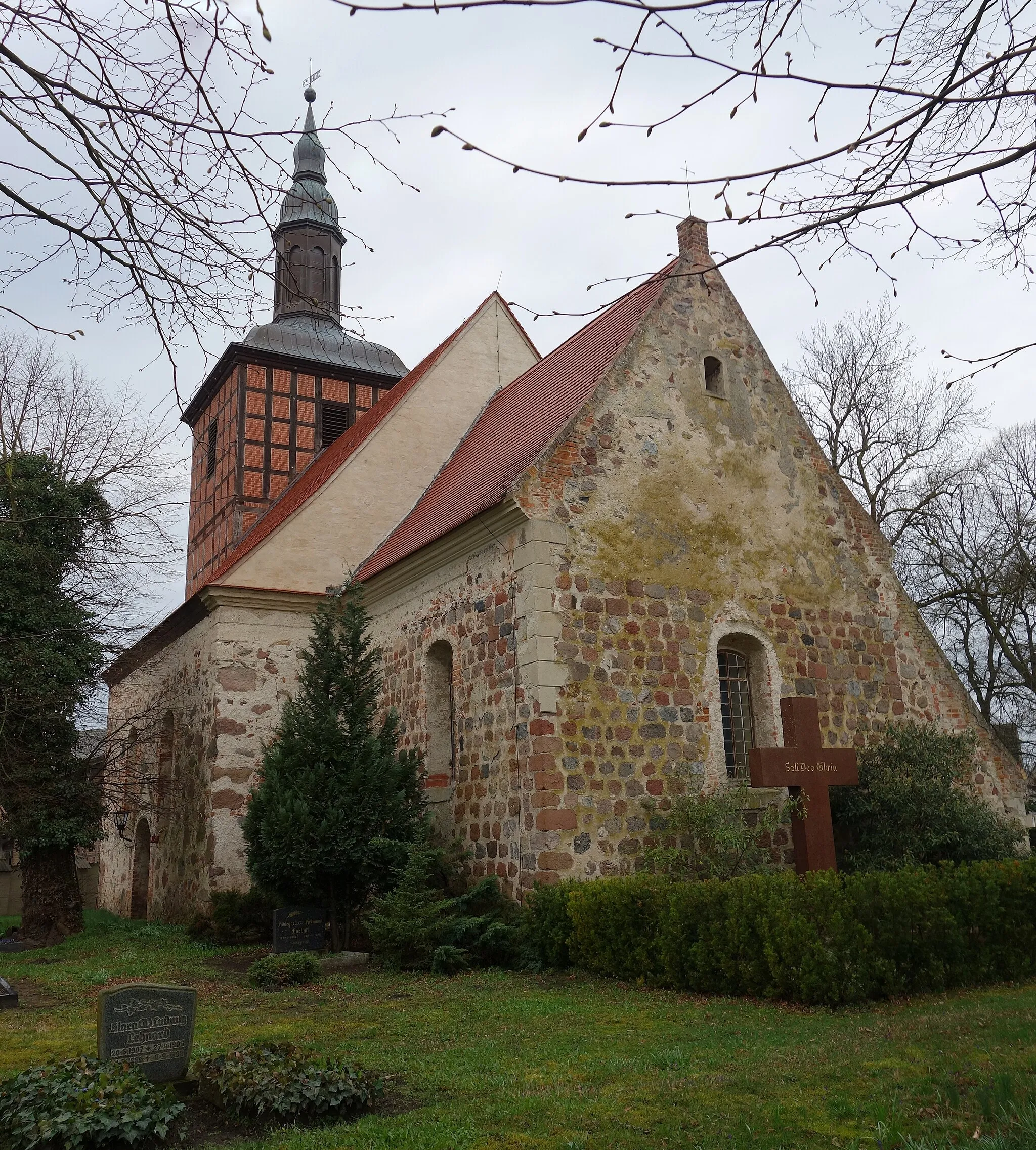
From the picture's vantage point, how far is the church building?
10531 mm

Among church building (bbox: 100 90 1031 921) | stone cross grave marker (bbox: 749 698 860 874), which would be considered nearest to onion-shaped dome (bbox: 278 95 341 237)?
church building (bbox: 100 90 1031 921)

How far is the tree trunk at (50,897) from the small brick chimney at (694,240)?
1193 cm

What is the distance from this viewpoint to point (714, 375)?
12.8m

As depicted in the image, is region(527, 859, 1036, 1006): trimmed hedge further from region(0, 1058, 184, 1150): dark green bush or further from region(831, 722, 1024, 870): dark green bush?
→ region(0, 1058, 184, 1150): dark green bush

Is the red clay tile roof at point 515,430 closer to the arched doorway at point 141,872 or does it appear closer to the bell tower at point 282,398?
the bell tower at point 282,398

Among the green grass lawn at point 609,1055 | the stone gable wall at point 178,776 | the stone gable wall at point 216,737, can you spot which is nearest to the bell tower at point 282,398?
the stone gable wall at point 178,776

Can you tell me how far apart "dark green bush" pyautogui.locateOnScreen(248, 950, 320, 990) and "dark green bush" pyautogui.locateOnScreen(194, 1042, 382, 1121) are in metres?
3.87

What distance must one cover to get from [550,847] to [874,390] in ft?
54.9

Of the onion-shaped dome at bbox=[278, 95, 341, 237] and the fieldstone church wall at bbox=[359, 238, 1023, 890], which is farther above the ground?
the onion-shaped dome at bbox=[278, 95, 341, 237]

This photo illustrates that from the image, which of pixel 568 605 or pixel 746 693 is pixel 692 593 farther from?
pixel 568 605

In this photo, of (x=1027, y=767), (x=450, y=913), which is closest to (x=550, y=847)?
(x=450, y=913)

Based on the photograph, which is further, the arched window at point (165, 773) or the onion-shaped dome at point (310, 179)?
the onion-shaped dome at point (310, 179)

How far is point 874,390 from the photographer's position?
2289 centimetres

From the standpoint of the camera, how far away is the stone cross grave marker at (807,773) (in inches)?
376
